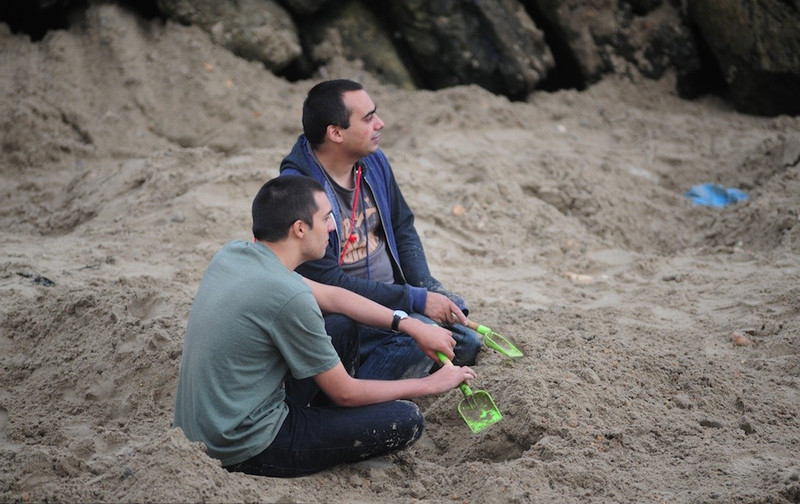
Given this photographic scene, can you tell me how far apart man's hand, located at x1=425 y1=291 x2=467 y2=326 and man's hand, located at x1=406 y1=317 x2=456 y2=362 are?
34 cm

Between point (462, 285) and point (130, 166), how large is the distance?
105 inches

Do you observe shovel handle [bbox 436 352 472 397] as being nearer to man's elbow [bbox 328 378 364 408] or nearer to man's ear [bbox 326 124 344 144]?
man's elbow [bbox 328 378 364 408]

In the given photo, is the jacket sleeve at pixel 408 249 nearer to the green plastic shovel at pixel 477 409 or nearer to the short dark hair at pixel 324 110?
the short dark hair at pixel 324 110

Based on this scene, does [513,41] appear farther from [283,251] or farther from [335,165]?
[283,251]

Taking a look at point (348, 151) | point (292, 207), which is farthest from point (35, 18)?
point (292, 207)

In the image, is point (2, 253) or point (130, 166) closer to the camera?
point (2, 253)

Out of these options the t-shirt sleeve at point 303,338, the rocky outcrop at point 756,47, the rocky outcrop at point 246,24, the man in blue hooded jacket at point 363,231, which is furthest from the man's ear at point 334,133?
the rocky outcrop at point 756,47

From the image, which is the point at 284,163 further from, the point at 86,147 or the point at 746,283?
the point at 86,147

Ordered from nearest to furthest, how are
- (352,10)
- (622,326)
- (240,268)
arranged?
(240,268), (622,326), (352,10)

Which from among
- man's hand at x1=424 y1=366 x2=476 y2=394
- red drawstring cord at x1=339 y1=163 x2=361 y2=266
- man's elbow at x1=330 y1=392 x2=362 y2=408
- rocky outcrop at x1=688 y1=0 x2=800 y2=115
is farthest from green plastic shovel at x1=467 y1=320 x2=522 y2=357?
rocky outcrop at x1=688 y1=0 x2=800 y2=115

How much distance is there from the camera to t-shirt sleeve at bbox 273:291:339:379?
2.79 m

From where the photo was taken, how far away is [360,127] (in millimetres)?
3768

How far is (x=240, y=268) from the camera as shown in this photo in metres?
2.87

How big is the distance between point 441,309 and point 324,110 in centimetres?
101
